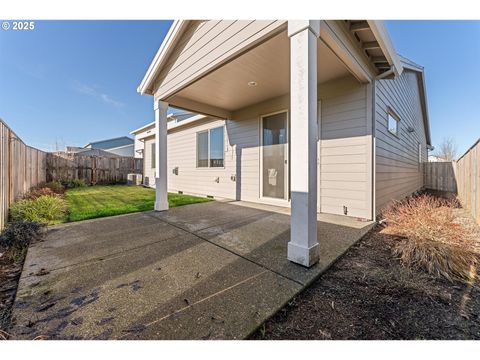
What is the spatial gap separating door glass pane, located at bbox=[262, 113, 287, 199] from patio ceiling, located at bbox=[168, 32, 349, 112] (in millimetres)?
669

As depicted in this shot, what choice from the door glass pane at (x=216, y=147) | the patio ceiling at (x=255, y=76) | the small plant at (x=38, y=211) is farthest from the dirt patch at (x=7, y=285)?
the door glass pane at (x=216, y=147)

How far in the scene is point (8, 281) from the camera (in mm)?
1934

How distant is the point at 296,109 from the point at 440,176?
12890mm

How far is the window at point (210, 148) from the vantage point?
23.5 ft

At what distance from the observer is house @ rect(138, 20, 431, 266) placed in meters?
2.26

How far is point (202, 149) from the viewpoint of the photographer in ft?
25.8

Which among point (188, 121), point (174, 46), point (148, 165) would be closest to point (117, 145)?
point (148, 165)

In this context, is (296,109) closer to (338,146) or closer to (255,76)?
(255,76)

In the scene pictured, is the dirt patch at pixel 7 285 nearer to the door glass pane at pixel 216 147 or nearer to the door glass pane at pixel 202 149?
the door glass pane at pixel 216 147

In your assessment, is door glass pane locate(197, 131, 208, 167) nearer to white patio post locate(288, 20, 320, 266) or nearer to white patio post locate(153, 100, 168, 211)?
white patio post locate(153, 100, 168, 211)

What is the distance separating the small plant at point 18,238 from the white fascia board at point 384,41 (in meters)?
5.51
